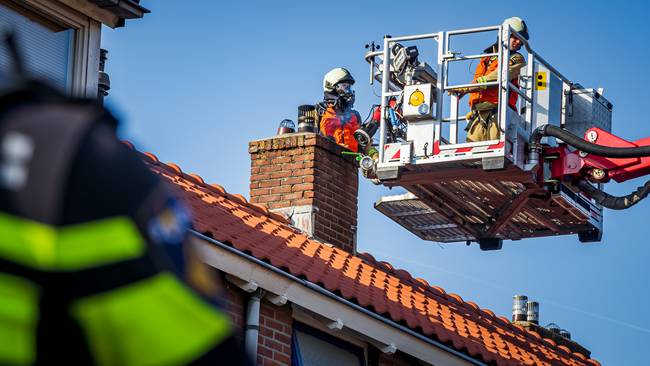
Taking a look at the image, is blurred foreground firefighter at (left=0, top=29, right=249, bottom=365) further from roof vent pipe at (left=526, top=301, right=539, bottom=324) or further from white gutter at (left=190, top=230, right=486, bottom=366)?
roof vent pipe at (left=526, top=301, right=539, bottom=324)

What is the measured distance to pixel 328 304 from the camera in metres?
11.1

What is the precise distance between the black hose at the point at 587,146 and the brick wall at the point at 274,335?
18.4ft

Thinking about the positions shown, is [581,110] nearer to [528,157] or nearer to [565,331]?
[528,157]

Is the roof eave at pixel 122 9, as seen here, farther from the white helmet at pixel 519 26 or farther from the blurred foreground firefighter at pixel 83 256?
the blurred foreground firefighter at pixel 83 256

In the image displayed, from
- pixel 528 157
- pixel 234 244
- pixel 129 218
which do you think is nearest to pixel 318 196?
pixel 528 157

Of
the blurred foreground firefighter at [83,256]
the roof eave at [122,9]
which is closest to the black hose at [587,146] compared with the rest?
the roof eave at [122,9]

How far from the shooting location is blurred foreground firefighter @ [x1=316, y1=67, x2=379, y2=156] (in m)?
16.7

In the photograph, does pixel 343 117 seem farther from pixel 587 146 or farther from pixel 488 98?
pixel 587 146

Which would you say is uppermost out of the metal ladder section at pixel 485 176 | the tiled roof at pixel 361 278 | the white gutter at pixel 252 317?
the metal ladder section at pixel 485 176

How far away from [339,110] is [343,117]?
0.26 meters

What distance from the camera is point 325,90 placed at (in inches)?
722

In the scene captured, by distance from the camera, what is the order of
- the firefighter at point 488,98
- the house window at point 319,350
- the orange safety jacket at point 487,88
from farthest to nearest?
1. the orange safety jacket at point 487,88
2. the firefighter at point 488,98
3. the house window at point 319,350

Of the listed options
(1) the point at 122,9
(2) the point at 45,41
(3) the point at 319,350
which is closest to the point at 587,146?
(3) the point at 319,350

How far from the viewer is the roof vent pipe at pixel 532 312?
19.3 m
